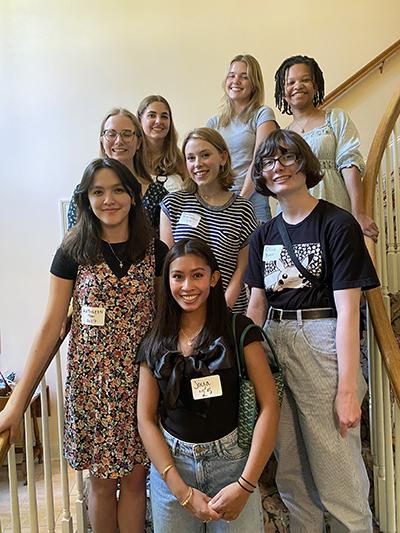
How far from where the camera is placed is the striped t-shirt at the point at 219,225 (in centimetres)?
176

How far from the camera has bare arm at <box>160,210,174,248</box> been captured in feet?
5.96

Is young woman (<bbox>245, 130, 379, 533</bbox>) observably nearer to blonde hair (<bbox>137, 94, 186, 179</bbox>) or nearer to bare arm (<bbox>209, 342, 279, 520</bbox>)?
bare arm (<bbox>209, 342, 279, 520</bbox>)

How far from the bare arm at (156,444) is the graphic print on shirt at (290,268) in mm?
468

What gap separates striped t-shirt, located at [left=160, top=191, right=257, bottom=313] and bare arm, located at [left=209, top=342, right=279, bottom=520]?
0.50 meters

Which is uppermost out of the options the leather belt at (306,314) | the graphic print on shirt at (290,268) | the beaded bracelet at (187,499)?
the graphic print on shirt at (290,268)

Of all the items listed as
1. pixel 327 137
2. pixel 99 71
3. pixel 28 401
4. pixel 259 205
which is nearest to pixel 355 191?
pixel 327 137

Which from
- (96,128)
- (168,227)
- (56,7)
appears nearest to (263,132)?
(168,227)

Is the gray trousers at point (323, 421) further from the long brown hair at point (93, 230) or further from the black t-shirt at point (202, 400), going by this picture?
the long brown hair at point (93, 230)

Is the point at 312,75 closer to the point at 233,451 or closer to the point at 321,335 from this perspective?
the point at 321,335

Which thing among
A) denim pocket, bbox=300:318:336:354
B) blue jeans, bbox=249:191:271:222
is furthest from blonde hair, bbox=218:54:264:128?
denim pocket, bbox=300:318:336:354

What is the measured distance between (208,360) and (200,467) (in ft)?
0.95

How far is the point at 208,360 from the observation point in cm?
129

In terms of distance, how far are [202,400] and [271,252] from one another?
19.7 inches

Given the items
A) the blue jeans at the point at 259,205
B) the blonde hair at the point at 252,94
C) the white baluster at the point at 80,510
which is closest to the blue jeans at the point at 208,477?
the white baluster at the point at 80,510
